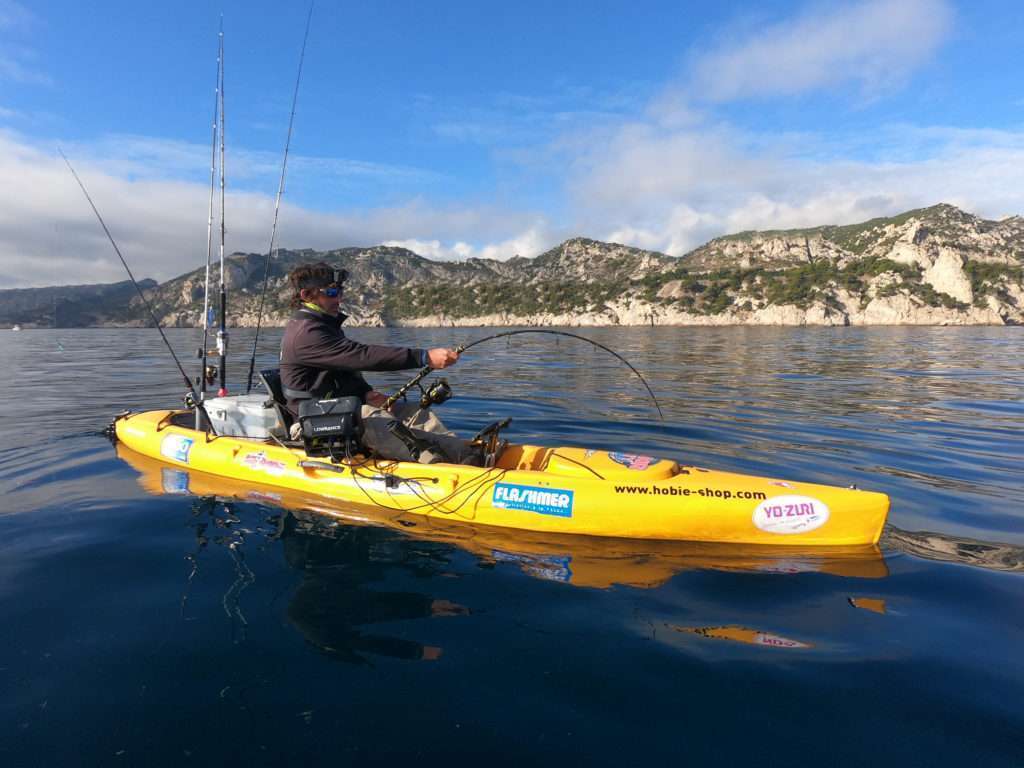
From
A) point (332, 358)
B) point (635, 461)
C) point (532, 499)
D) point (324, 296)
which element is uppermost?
point (324, 296)

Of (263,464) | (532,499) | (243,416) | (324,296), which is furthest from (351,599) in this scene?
(243,416)

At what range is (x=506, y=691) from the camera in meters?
3.45

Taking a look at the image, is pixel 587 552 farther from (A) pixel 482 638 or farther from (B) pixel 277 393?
(B) pixel 277 393

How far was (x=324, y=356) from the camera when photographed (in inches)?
265

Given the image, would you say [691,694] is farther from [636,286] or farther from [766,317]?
[636,286]

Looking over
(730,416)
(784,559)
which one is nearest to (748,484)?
(784,559)

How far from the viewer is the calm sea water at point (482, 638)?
305 cm

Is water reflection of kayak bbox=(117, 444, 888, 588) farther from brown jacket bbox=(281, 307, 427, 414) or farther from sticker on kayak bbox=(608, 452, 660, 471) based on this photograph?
brown jacket bbox=(281, 307, 427, 414)

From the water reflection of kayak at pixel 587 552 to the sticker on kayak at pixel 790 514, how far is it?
214 millimetres

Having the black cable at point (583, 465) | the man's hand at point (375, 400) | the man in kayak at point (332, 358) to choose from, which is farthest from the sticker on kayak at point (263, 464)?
the black cable at point (583, 465)

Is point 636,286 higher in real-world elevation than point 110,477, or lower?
higher

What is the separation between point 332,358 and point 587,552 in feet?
12.3

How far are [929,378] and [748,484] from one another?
19.7 metres

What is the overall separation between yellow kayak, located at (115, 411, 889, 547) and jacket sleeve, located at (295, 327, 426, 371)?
1315mm
